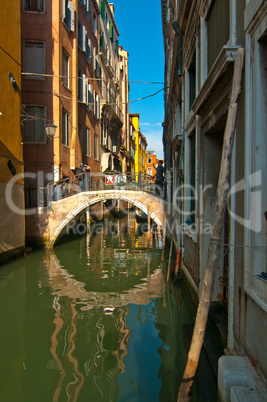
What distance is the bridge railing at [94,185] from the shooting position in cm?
1341

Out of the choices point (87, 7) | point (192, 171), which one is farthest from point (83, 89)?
point (192, 171)

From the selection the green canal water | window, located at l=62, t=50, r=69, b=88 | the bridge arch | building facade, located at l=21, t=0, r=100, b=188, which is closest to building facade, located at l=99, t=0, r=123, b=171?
window, located at l=62, t=50, r=69, b=88

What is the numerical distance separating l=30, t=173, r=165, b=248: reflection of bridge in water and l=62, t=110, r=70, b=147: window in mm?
1849

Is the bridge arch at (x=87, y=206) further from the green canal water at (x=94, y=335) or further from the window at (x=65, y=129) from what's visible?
the green canal water at (x=94, y=335)

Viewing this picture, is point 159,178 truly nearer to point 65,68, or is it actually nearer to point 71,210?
point 71,210

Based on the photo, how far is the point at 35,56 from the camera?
14188 millimetres

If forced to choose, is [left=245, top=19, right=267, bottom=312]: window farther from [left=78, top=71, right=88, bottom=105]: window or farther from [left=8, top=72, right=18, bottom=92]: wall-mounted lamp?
[left=78, top=71, right=88, bottom=105]: window

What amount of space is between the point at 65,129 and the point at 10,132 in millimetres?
5630

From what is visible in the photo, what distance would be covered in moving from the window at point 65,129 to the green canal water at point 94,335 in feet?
23.7

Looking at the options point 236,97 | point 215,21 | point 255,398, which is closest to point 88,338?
point 255,398

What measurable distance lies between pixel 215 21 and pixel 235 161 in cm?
248

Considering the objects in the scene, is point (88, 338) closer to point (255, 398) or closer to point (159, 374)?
point (159, 374)

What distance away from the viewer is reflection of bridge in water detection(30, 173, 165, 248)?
13.3m

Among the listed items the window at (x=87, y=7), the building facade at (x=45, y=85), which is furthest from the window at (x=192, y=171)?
the window at (x=87, y=7)
